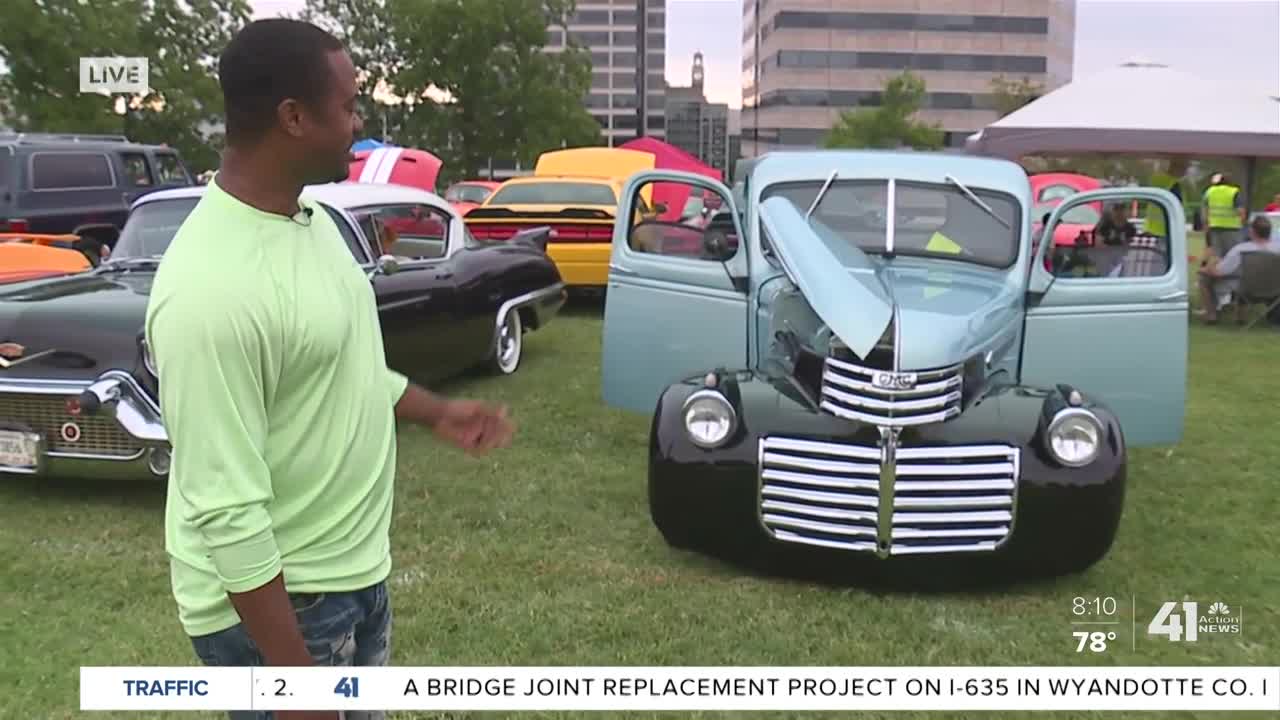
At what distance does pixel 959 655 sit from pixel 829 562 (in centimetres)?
67

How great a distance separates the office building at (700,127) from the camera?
69312 millimetres

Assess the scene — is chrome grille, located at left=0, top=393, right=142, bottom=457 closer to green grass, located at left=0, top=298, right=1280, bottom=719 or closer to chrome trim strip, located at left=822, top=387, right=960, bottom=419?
green grass, located at left=0, top=298, right=1280, bottom=719

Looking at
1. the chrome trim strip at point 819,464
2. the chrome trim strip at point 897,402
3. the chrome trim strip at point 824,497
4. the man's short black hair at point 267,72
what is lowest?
the chrome trim strip at point 824,497

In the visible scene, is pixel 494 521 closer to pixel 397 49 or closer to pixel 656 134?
pixel 397 49

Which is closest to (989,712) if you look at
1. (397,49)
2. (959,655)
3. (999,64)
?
(959,655)

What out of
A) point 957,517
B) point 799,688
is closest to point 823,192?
point 957,517

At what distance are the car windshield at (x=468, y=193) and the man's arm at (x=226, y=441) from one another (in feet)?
69.2

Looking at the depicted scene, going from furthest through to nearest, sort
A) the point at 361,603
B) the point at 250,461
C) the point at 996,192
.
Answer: the point at 996,192
the point at 361,603
the point at 250,461

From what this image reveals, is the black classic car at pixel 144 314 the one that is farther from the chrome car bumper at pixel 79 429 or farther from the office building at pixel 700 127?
the office building at pixel 700 127

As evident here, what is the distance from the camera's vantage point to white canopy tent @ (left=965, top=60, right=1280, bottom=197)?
1238 centimetres

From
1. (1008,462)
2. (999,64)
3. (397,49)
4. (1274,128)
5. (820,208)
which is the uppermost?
(999,64)

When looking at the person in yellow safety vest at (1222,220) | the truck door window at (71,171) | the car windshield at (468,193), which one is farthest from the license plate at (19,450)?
the car windshield at (468,193)

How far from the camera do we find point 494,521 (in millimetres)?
5027

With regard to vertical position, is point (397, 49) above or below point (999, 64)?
below
